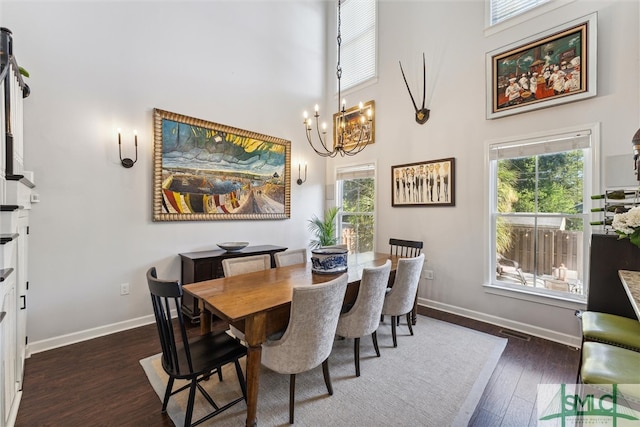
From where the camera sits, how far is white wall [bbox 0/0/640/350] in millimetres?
2557

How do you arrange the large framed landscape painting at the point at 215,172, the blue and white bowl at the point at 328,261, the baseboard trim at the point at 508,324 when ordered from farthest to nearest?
the large framed landscape painting at the point at 215,172 → the baseboard trim at the point at 508,324 → the blue and white bowl at the point at 328,261

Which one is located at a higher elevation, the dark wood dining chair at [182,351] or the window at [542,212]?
the window at [542,212]

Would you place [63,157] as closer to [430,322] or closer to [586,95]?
[430,322]

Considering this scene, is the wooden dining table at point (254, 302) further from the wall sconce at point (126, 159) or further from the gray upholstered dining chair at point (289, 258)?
the wall sconce at point (126, 159)

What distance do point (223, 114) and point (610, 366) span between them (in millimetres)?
4290

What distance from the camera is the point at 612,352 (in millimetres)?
1518

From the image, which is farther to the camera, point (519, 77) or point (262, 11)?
point (262, 11)

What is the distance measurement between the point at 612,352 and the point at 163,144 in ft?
13.8

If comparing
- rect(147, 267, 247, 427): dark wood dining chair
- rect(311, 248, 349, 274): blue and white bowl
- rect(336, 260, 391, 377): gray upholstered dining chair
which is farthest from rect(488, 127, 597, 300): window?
rect(147, 267, 247, 427): dark wood dining chair

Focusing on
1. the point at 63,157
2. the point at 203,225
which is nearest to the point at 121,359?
the point at 203,225

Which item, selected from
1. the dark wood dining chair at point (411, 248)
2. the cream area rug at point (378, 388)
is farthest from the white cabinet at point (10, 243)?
the dark wood dining chair at point (411, 248)

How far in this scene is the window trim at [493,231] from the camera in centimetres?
259

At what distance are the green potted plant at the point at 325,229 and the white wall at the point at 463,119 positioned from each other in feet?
2.65

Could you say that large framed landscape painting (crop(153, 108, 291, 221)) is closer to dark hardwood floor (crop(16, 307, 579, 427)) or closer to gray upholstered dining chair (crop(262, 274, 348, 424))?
dark hardwood floor (crop(16, 307, 579, 427))
